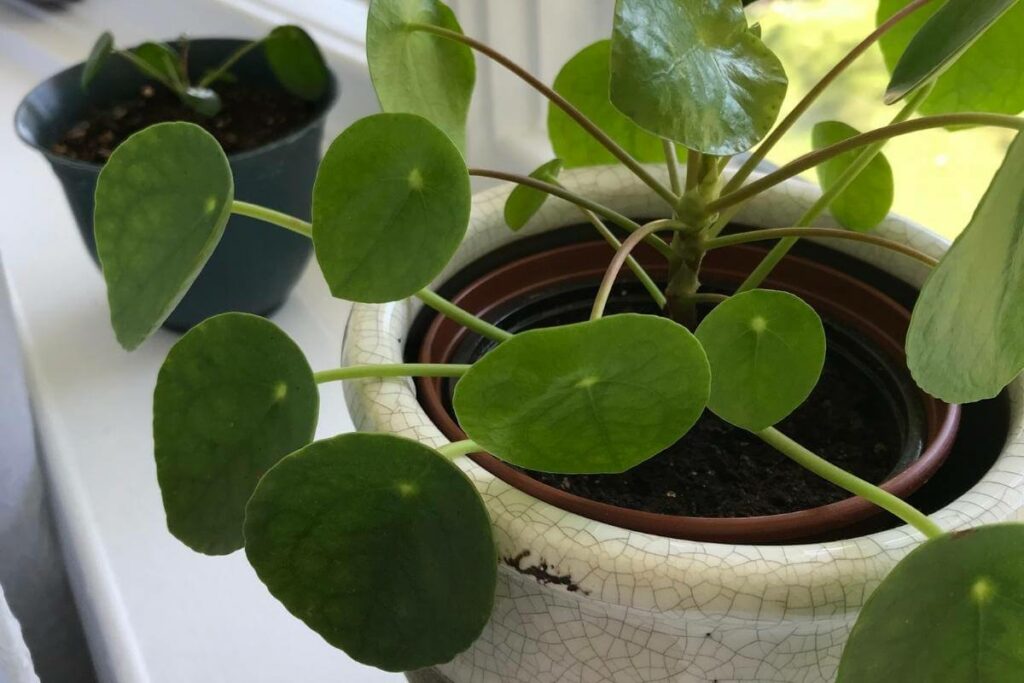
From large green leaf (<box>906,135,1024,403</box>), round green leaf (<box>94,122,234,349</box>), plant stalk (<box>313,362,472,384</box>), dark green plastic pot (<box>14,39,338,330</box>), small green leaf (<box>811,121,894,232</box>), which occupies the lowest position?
dark green plastic pot (<box>14,39,338,330</box>)

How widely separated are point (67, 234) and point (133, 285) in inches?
31.3

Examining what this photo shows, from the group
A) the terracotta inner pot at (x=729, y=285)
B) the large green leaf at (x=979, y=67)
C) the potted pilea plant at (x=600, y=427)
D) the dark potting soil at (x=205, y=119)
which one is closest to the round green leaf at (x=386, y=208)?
the potted pilea plant at (x=600, y=427)

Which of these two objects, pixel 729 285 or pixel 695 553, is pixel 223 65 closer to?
pixel 729 285

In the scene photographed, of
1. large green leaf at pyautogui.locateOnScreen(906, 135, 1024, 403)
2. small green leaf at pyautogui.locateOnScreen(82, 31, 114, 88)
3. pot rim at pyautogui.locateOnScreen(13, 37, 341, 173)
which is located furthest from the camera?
small green leaf at pyautogui.locateOnScreen(82, 31, 114, 88)

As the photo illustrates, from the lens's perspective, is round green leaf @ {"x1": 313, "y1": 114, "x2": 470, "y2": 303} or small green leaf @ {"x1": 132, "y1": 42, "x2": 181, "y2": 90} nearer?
round green leaf @ {"x1": 313, "y1": 114, "x2": 470, "y2": 303}

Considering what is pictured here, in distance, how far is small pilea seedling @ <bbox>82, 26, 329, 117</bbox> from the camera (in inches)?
37.9

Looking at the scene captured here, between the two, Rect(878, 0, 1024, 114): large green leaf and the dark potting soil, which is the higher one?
Rect(878, 0, 1024, 114): large green leaf

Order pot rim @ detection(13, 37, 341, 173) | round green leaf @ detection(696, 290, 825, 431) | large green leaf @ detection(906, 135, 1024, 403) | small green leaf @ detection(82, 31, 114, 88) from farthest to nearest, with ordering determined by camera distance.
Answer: small green leaf @ detection(82, 31, 114, 88)
pot rim @ detection(13, 37, 341, 173)
round green leaf @ detection(696, 290, 825, 431)
large green leaf @ detection(906, 135, 1024, 403)

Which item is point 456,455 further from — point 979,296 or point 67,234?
point 67,234

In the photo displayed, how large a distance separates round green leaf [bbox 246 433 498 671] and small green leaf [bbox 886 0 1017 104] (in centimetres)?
24

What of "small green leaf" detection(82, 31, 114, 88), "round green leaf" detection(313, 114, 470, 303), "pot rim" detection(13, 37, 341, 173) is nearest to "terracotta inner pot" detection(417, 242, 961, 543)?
"round green leaf" detection(313, 114, 470, 303)

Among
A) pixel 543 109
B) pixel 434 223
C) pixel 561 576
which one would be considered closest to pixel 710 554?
pixel 561 576

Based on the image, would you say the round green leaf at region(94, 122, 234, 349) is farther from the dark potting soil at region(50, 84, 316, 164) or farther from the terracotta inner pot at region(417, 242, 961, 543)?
the dark potting soil at region(50, 84, 316, 164)

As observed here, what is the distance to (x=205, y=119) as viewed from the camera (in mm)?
986
